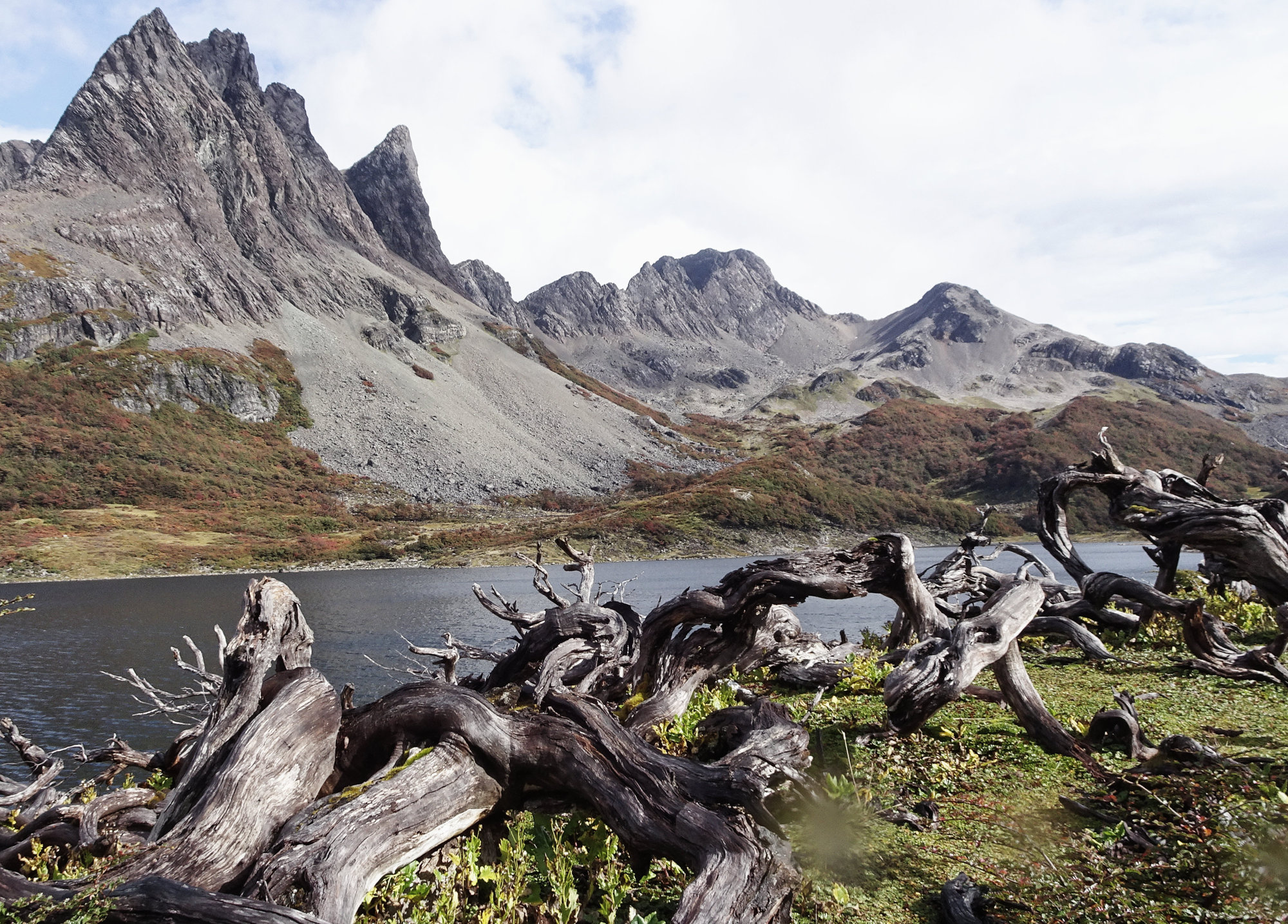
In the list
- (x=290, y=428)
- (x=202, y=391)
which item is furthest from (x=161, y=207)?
(x=290, y=428)

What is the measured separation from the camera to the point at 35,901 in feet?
13.6

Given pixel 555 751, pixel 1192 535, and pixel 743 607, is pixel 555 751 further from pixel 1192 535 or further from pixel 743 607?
pixel 1192 535

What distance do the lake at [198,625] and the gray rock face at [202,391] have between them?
2793 inches

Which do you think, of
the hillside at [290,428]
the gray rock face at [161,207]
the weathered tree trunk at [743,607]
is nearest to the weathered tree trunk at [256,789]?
the weathered tree trunk at [743,607]

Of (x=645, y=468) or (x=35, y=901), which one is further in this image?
(x=645, y=468)

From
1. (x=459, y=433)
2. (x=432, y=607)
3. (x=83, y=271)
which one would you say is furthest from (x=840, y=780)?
(x=83, y=271)

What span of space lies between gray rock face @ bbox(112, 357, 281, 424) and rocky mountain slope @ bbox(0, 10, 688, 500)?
0.97 metres

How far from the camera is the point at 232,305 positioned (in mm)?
167875

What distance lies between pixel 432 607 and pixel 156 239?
166117mm

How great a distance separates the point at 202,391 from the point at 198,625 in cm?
11529

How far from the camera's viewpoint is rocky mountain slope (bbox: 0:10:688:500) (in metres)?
135

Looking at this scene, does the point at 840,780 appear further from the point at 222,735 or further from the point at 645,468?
the point at 645,468

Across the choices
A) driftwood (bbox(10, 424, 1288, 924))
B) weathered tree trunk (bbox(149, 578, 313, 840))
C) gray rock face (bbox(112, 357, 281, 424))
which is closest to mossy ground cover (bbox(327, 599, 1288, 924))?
driftwood (bbox(10, 424, 1288, 924))

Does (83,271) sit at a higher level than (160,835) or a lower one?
higher
